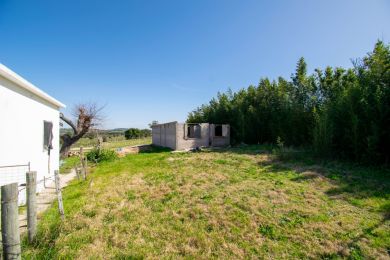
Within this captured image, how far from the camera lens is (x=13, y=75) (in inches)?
155

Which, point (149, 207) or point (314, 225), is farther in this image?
point (149, 207)

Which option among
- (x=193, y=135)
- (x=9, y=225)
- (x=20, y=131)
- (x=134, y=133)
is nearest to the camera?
(x=9, y=225)

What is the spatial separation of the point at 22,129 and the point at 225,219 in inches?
187

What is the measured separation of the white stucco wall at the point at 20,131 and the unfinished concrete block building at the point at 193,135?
8347mm

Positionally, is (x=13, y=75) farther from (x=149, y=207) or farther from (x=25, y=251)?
(x=149, y=207)

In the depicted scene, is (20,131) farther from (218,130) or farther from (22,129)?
(218,130)

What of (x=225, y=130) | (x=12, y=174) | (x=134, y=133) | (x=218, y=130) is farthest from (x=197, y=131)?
(x=134, y=133)

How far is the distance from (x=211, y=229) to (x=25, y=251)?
2535 millimetres

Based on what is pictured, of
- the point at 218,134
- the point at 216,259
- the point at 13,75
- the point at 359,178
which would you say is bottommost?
the point at 216,259

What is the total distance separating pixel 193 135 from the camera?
15.6 m

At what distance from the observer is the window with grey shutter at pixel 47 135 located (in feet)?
19.8

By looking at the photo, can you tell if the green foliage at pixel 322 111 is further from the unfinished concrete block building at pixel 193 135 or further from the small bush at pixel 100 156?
the small bush at pixel 100 156

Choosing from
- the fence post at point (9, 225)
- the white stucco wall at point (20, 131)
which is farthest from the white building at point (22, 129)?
the fence post at point (9, 225)

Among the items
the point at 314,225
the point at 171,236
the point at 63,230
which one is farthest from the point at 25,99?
the point at 314,225
